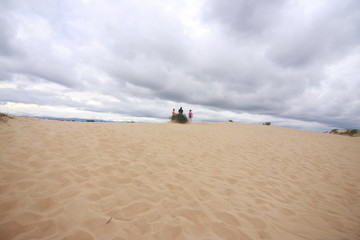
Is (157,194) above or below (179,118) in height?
below

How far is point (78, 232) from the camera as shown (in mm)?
2311

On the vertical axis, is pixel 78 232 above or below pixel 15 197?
below

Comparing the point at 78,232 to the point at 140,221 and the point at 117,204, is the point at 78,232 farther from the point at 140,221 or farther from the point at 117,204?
the point at 140,221

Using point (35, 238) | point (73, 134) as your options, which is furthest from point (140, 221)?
point (73, 134)

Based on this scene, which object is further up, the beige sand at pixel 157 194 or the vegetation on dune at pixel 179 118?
the vegetation on dune at pixel 179 118

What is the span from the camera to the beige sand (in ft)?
8.21

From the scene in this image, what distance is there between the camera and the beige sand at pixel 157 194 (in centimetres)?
250

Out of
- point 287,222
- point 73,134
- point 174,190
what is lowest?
point 287,222

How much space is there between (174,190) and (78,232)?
78.8 inches

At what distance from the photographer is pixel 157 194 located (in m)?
3.45

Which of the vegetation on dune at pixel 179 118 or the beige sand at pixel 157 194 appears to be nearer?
the beige sand at pixel 157 194

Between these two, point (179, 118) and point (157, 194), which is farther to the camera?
point (179, 118)

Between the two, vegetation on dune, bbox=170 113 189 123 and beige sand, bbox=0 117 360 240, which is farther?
vegetation on dune, bbox=170 113 189 123

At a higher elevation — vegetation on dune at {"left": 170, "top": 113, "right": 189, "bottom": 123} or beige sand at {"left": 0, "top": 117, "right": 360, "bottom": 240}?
vegetation on dune at {"left": 170, "top": 113, "right": 189, "bottom": 123}
